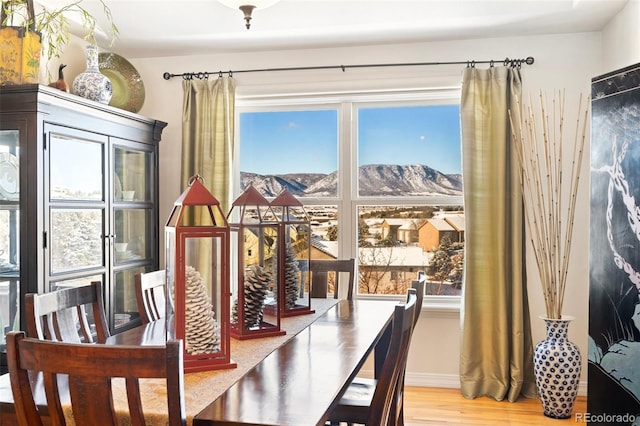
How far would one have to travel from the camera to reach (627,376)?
2781mm

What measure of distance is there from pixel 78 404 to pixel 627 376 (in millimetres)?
2482

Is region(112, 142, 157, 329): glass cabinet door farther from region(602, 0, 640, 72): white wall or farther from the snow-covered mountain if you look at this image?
region(602, 0, 640, 72): white wall

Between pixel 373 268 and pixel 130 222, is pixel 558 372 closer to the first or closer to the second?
pixel 373 268

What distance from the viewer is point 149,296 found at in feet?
8.74

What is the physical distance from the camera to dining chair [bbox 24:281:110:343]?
1.98 m

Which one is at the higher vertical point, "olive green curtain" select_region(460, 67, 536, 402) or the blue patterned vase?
"olive green curtain" select_region(460, 67, 536, 402)

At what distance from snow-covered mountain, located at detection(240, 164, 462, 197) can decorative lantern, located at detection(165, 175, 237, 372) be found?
2.53m

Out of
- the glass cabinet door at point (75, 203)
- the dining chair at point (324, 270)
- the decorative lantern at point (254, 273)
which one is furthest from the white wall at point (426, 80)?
the decorative lantern at point (254, 273)

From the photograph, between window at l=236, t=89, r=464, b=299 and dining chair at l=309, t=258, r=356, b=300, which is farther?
window at l=236, t=89, r=464, b=299

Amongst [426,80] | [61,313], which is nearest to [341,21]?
[426,80]

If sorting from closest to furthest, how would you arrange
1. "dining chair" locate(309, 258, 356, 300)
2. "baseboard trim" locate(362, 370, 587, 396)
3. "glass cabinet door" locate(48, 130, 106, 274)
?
"glass cabinet door" locate(48, 130, 106, 274)
"dining chair" locate(309, 258, 356, 300)
"baseboard trim" locate(362, 370, 587, 396)

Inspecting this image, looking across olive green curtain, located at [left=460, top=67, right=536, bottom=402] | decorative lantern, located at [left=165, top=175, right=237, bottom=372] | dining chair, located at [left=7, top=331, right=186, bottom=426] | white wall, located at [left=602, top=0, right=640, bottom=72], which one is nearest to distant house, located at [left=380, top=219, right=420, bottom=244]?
olive green curtain, located at [left=460, top=67, right=536, bottom=402]

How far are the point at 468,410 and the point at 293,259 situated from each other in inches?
75.5

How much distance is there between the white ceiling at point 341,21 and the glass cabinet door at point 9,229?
3.31ft
